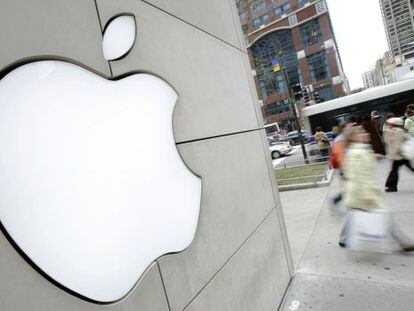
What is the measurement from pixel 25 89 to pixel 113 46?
70 centimetres

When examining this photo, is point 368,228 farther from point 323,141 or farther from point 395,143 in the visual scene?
point 323,141

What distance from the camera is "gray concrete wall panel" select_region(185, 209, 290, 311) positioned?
2.39 m

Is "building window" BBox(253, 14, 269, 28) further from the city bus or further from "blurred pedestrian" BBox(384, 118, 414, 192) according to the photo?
"blurred pedestrian" BBox(384, 118, 414, 192)

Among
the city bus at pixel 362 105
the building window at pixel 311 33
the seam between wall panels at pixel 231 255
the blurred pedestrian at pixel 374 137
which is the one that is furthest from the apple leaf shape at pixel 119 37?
the building window at pixel 311 33

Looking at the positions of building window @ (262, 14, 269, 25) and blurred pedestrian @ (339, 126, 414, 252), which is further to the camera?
building window @ (262, 14, 269, 25)

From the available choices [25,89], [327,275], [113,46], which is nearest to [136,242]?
[25,89]

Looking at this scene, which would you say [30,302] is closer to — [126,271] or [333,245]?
[126,271]

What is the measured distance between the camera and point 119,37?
6.12 feet

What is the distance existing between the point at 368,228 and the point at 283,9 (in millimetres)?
54542

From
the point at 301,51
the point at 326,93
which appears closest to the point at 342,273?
the point at 326,93

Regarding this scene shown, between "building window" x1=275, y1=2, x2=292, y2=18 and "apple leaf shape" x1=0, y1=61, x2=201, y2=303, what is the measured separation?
55345mm

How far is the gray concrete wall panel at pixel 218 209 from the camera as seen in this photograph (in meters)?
2.04

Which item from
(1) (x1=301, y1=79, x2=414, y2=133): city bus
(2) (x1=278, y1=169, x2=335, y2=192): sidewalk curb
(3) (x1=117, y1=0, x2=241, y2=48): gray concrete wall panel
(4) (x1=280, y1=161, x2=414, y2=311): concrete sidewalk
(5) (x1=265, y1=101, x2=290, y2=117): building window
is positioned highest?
(5) (x1=265, y1=101, x2=290, y2=117): building window

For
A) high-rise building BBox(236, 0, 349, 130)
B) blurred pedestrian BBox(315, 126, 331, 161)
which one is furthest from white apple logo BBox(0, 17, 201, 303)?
high-rise building BBox(236, 0, 349, 130)
